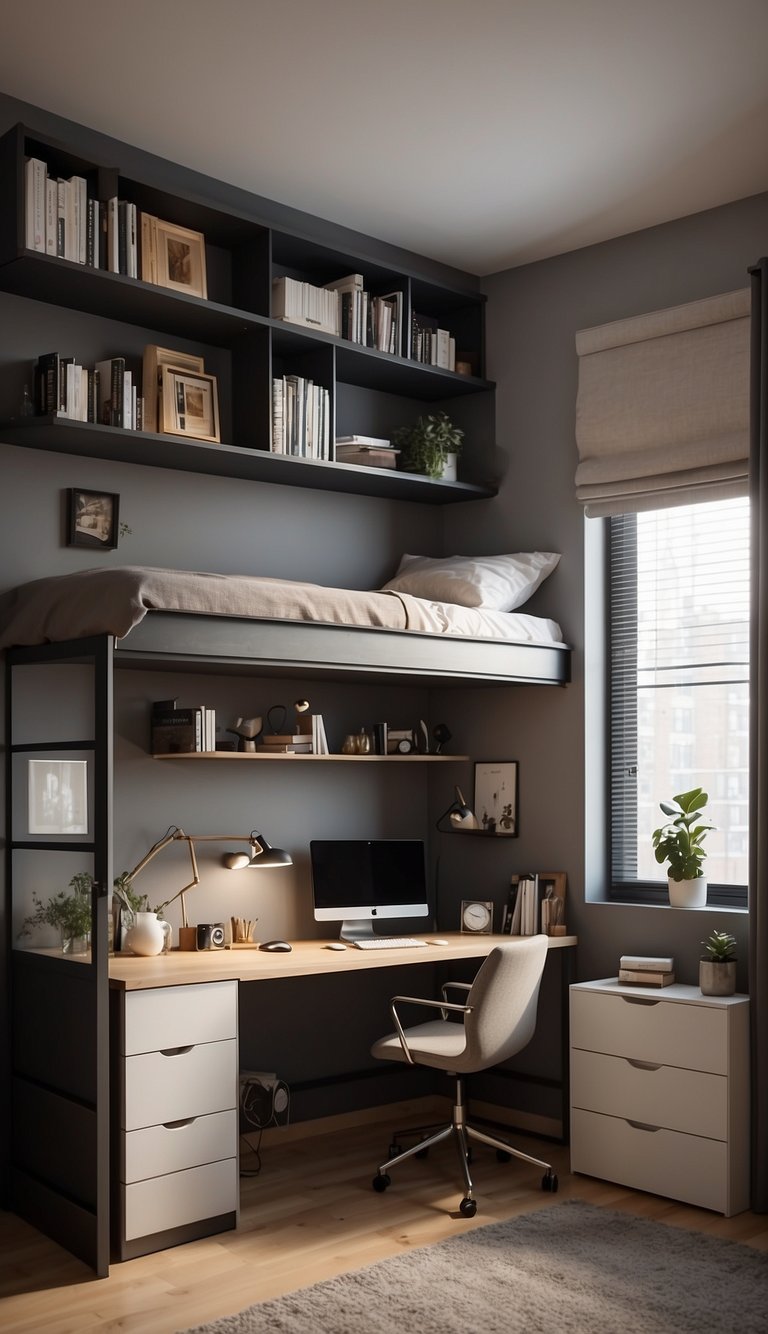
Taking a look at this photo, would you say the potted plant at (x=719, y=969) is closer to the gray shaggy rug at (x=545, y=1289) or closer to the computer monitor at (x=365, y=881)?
the gray shaggy rug at (x=545, y=1289)

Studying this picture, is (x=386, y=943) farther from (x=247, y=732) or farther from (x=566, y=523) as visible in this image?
(x=566, y=523)

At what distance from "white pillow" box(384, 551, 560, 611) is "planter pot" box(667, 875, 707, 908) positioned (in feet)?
3.82

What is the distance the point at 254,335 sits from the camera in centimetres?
422

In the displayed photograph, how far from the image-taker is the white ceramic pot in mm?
3770

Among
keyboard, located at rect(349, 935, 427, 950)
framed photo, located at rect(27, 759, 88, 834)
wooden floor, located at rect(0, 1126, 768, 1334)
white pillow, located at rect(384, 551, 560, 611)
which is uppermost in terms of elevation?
white pillow, located at rect(384, 551, 560, 611)

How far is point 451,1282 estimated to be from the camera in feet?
10.5

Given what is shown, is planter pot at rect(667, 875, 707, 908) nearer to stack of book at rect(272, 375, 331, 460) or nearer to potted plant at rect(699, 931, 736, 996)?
potted plant at rect(699, 931, 736, 996)

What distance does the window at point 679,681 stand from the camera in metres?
4.30

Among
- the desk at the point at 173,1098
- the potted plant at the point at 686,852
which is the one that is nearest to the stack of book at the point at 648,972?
the potted plant at the point at 686,852

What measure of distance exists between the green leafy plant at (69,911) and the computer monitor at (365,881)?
3.33ft

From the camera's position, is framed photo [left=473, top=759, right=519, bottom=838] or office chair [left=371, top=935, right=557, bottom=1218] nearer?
office chair [left=371, top=935, right=557, bottom=1218]

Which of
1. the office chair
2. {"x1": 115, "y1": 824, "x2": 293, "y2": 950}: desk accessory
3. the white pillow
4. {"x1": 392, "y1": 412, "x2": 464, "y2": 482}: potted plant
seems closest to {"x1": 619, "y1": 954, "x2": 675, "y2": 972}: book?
the office chair

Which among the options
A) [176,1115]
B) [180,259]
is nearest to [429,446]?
[180,259]

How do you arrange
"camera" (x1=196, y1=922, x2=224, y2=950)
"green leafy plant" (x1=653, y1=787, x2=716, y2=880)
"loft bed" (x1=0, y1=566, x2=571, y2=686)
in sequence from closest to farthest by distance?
1. "loft bed" (x1=0, y1=566, x2=571, y2=686)
2. "camera" (x1=196, y1=922, x2=224, y2=950)
3. "green leafy plant" (x1=653, y1=787, x2=716, y2=880)
